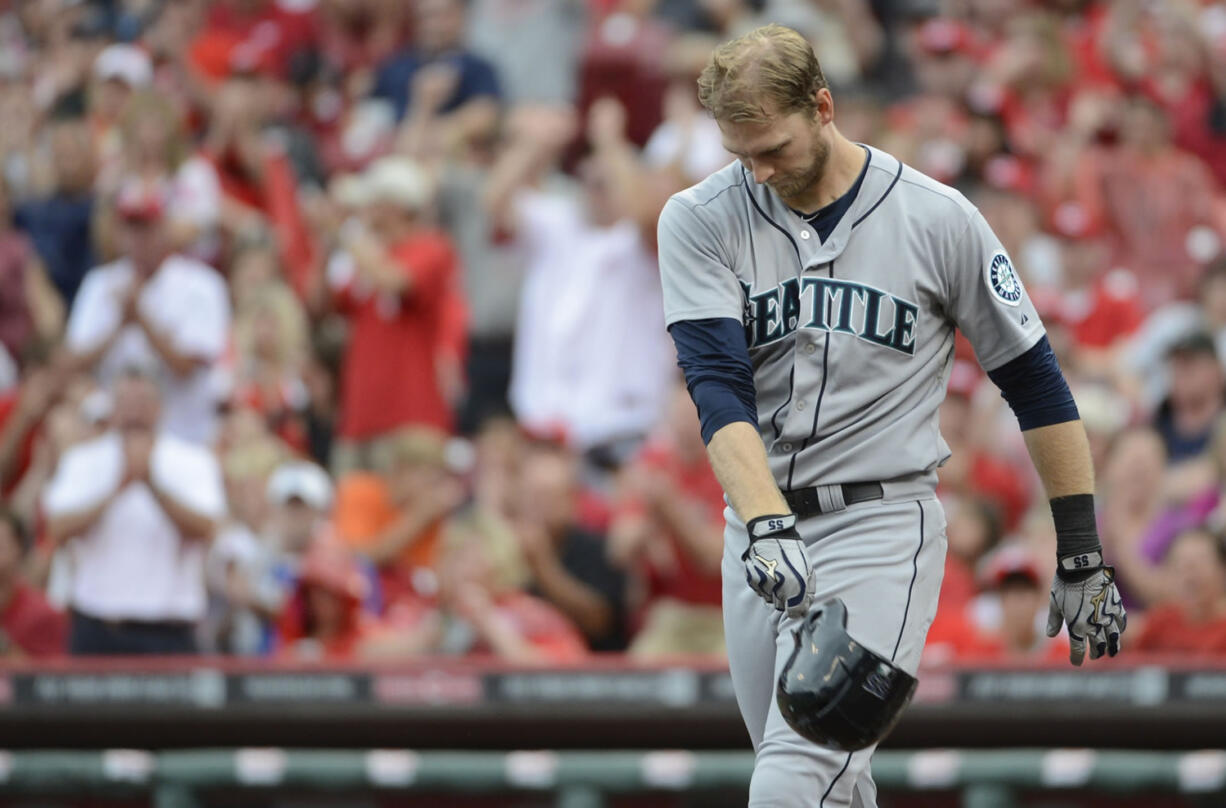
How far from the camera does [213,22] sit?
452 inches

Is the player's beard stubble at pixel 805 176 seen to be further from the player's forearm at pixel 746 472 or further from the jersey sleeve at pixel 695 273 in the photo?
the player's forearm at pixel 746 472

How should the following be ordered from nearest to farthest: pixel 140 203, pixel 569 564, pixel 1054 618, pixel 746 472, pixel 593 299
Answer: pixel 746 472 → pixel 1054 618 → pixel 569 564 → pixel 140 203 → pixel 593 299

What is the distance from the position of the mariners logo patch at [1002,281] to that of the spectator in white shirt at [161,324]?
5.30 meters

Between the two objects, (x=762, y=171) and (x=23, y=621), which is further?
(x=23, y=621)

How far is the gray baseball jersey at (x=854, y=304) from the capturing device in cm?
349

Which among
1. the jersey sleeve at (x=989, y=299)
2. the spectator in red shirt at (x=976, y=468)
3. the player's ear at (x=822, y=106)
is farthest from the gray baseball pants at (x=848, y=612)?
the spectator in red shirt at (x=976, y=468)

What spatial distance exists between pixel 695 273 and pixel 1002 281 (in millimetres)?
600

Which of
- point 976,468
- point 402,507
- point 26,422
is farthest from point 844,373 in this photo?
point 26,422

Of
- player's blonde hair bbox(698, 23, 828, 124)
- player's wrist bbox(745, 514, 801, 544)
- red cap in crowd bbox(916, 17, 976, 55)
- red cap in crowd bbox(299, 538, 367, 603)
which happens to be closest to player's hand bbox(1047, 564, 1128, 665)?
player's wrist bbox(745, 514, 801, 544)

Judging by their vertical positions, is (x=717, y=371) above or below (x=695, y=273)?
below

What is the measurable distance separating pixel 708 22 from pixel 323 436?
3115mm

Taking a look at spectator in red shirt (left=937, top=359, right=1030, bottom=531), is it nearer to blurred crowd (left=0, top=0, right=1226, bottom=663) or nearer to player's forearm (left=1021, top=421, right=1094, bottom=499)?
blurred crowd (left=0, top=0, right=1226, bottom=663)

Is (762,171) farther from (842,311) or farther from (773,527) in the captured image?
(773,527)

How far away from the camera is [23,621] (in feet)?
23.4
